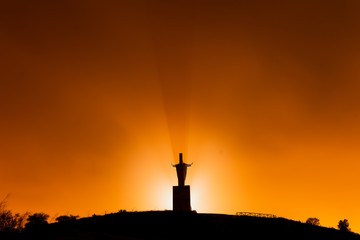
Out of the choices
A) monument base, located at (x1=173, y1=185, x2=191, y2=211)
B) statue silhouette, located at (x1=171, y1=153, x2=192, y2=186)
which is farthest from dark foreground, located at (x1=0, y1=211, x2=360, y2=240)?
statue silhouette, located at (x1=171, y1=153, x2=192, y2=186)

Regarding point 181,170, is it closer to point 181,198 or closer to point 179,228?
point 181,198

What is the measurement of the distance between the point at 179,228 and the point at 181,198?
558 inches

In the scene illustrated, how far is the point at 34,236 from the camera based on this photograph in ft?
89.8

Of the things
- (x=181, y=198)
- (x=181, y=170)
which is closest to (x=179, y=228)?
(x=181, y=198)

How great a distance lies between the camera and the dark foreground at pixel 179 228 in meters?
29.2

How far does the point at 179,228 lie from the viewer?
33469 mm

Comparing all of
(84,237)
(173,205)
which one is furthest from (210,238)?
(173,205)

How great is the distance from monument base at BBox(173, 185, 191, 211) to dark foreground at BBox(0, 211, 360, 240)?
592 centimetres

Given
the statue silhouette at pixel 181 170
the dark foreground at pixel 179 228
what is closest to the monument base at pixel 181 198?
the statue silhouette at pixel 181 170

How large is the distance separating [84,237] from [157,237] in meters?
5.73

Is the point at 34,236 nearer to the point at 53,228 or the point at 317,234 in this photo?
the point at 53,228

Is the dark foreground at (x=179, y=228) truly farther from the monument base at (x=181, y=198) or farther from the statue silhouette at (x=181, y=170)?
the statue silhouette at (x=181, y=170)

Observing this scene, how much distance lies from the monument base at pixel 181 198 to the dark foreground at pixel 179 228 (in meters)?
5.92

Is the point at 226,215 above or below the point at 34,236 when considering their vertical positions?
above
